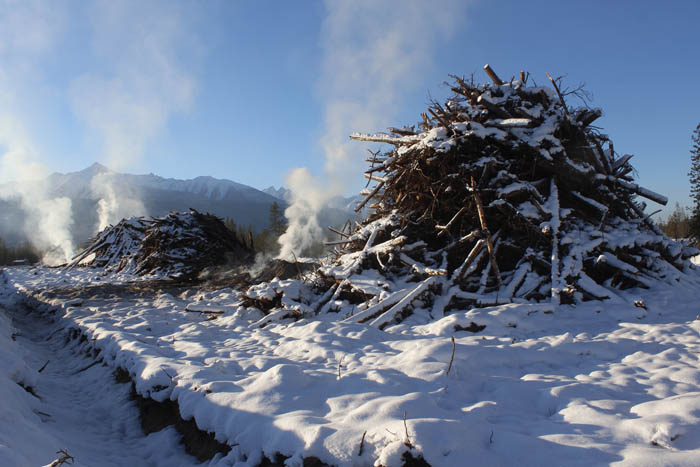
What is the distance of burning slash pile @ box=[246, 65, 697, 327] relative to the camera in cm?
565

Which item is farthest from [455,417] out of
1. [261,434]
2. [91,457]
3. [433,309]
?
[433,309]

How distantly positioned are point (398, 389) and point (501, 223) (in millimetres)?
4391

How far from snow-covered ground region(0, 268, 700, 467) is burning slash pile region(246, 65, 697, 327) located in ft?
1.76

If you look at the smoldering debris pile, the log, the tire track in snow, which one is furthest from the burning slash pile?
the smoldering debris pile

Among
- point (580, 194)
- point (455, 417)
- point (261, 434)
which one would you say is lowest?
point (261, 434)

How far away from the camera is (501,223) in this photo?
6488 mm

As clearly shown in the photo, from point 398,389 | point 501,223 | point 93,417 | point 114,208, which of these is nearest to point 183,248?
point 93,417

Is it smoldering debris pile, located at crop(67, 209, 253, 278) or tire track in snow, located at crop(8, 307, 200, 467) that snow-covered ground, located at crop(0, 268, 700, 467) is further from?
smoldering debris pile, located at crop(67, 209, 253, 278)

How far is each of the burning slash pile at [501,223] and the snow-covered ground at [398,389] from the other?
1.76 feet

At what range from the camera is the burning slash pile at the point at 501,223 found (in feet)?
18.5

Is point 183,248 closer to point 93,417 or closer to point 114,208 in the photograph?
point 93,417

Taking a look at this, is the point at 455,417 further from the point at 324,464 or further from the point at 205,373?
the point at 205,373

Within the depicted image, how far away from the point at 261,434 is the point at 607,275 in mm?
5870

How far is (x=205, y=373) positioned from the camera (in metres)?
3.66
